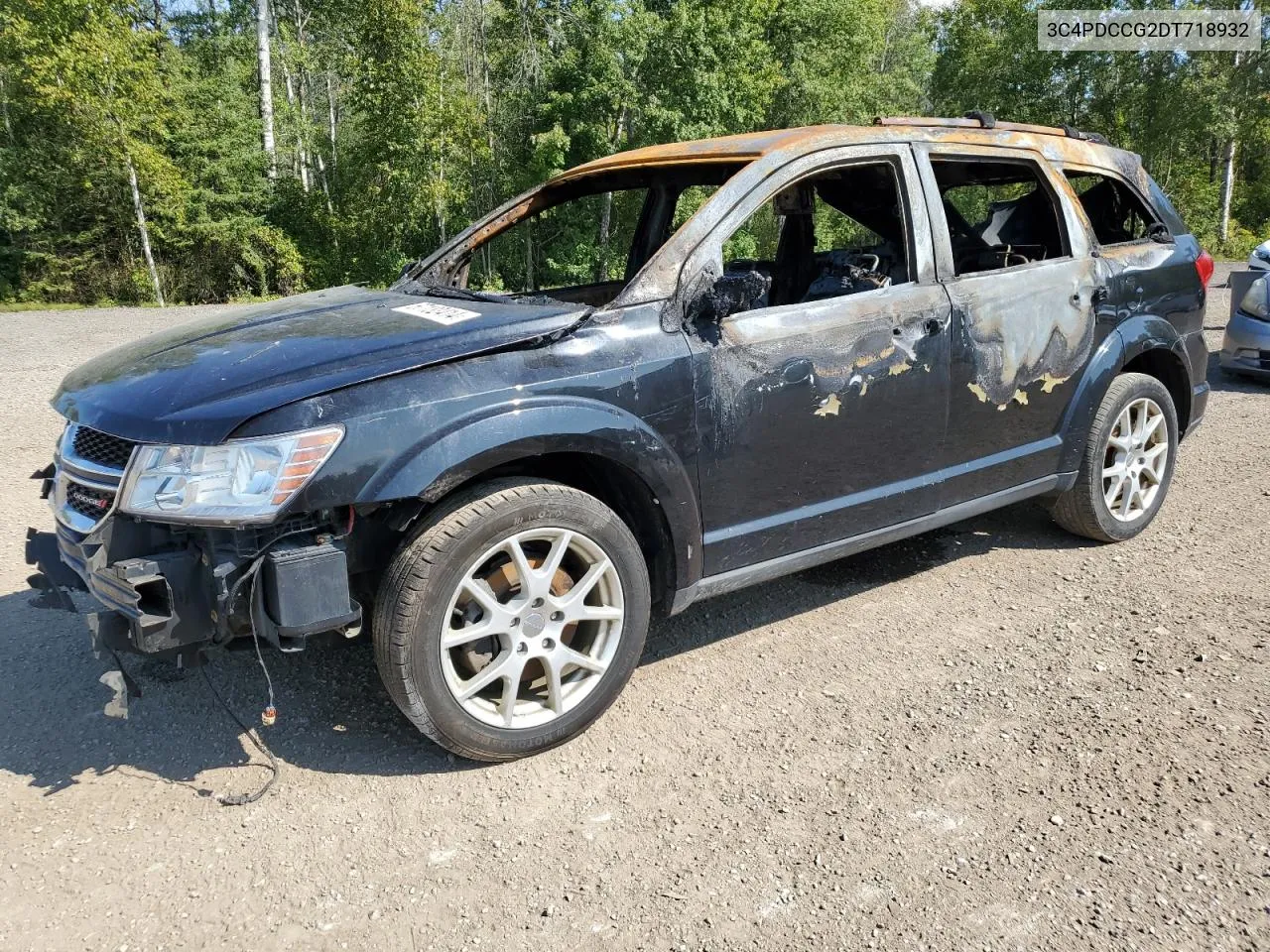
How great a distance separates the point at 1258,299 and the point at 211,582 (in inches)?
343

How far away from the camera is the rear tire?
455 cm

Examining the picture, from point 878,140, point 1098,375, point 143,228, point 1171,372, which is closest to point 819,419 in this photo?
point 878,140

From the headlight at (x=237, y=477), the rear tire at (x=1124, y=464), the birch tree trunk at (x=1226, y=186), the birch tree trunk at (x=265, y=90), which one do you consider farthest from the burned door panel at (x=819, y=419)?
the birch tree trunk at (x=1226, y=186)

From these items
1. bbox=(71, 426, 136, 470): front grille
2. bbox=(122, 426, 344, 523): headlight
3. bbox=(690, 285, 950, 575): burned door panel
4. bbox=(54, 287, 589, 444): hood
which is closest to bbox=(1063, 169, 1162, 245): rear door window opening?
bbox=(690, 285, 950, 575): burned door panel

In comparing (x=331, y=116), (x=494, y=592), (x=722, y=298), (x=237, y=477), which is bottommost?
(x=494, y=592)

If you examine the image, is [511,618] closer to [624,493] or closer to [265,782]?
[624,493]

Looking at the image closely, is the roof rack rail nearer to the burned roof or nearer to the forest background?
the burned roof

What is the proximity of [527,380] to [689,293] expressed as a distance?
0.69 metres

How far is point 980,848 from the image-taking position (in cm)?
260

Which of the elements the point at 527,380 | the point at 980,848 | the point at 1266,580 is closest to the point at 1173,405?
the point at 1266,580

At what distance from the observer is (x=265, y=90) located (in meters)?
28.4

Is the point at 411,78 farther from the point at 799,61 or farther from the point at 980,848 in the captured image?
the point at 980,848

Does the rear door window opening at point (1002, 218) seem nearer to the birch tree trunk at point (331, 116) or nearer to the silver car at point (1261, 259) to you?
the silver car at point (1261, 259)

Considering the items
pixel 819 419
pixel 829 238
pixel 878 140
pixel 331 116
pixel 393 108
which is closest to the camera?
pixel 819 419
